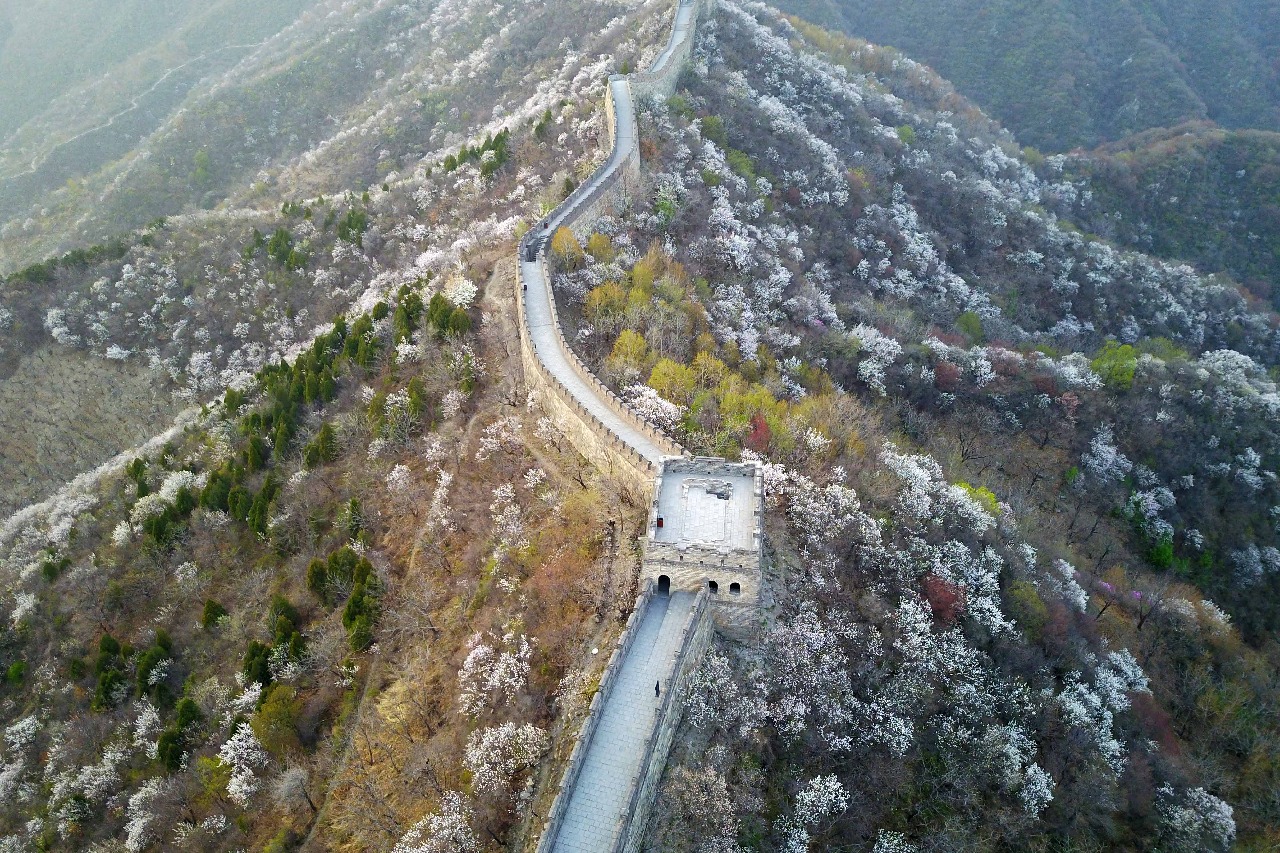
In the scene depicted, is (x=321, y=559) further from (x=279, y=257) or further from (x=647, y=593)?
(x=279, y=257)

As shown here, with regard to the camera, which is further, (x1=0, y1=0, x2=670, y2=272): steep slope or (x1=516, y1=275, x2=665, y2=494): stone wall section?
(x1=0, y1=0, x2=670, y2=272): steep slope

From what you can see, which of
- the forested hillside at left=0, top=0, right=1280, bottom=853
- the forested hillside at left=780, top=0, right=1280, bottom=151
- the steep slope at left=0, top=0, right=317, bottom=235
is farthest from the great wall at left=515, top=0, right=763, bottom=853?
the forested hillside at left=780, top=0, right=1280, bottom=151

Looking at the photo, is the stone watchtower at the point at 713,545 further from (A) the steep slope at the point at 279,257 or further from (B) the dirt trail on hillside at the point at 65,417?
(B) the dirt trail on hillside at the point at 65,417

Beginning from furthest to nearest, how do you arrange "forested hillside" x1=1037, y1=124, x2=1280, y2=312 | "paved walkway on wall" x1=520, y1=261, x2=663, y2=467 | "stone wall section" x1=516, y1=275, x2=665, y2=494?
"forested hillside" x1=1037, y1=124, x2=1280, y2=312, "paved walkway on wall" x1=520, y1=261, x2=663, y2=467, "stone wall section" x1=516, y1=275, x2=665, y2=494

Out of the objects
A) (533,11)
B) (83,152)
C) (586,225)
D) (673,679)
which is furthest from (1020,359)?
(83,152)

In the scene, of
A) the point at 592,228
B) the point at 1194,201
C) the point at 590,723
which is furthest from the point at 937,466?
the point at 1194,201

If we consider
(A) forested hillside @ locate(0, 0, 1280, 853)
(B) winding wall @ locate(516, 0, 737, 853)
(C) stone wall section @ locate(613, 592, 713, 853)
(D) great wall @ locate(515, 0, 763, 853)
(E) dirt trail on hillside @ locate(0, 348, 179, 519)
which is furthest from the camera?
(E) dirt trail on hillside @ locate(0, 348, 179, 519)

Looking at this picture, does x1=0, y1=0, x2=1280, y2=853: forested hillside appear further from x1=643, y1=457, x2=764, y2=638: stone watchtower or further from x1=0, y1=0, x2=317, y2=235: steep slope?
x1=0, y1=0, x2=317, y2=235: steep slope
